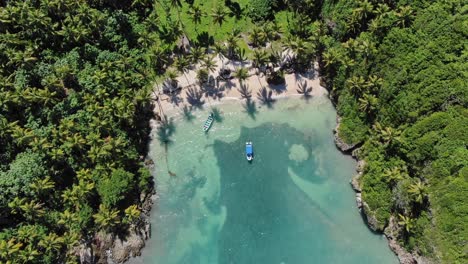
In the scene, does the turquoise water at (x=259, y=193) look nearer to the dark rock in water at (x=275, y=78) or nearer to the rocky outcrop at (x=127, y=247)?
the rocky outcrop at (x=127, y=247)

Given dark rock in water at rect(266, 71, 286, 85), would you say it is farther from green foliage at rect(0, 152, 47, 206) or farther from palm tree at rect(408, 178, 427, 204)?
green foliage at rect(0, 152, 47, 206)

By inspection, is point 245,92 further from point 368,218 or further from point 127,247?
point 127,247

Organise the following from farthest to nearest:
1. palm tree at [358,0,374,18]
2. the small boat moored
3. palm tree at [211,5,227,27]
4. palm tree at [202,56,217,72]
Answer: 1. the small boat moored
2. palm tree at [211,5,227,27]
3. palm tree at [202,56,217,72]
4. palm tree at [358,0,374,18]

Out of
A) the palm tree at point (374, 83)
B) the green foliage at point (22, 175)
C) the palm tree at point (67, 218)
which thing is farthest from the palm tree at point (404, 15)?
the green foliage at point (22, 175)

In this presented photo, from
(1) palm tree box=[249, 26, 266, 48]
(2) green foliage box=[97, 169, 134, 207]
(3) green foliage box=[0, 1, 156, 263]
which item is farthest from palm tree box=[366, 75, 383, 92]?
(2) green foliage box=[97, 169, 134, 207]

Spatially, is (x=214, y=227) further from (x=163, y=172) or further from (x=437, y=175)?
(x=437, y=175)

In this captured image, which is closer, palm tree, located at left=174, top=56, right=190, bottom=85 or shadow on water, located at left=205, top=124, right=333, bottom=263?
shadow on water, located at left=205, top=124, right=333, bottom=263
